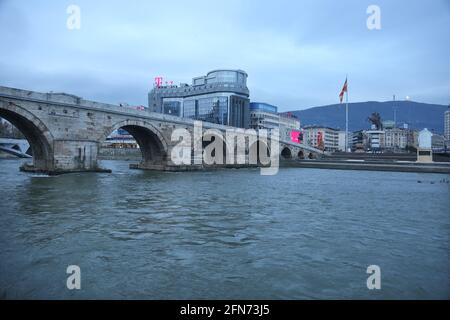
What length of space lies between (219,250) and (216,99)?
87341mm

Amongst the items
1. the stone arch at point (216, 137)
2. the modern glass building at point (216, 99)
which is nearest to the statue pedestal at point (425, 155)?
the stone arch at point (216, 137)

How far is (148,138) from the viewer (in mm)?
33188

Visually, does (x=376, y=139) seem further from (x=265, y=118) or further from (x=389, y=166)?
(x=389, y=166)

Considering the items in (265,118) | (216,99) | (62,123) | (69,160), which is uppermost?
(216,99)

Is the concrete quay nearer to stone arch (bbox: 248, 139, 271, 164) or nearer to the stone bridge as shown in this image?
stone arch (bbox: 248, 139, 271, 164)

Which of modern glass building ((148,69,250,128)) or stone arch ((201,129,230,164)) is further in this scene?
modern glass building ((148,69,250,128))

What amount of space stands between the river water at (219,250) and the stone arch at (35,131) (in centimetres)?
1159

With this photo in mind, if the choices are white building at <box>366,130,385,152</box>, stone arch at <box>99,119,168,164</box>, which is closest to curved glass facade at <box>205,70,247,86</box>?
white building at <box>366,130,385,152</box>

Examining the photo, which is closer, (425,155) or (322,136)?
(425,155)

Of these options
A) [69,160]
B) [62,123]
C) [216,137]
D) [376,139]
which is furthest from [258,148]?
[376,139]

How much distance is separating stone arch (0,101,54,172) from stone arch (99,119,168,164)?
19.1 feet

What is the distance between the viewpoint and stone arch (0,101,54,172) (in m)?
20.1

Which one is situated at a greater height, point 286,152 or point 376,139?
point 376,139

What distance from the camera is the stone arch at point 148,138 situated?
28909 mm
